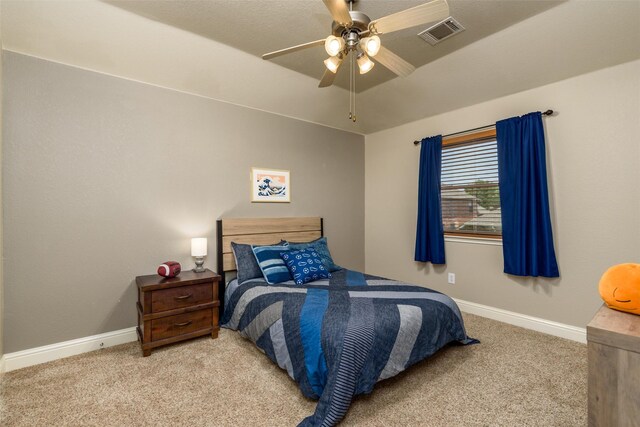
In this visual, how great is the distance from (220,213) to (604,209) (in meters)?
3.77

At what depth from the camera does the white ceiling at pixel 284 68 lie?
2.15m

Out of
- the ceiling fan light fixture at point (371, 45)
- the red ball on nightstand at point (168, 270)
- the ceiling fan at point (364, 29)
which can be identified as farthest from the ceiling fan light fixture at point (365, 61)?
the red ball on nightstand at point (168, 270)

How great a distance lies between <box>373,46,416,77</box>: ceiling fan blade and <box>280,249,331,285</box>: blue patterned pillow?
6.30 ft

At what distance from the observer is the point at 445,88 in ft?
10.7

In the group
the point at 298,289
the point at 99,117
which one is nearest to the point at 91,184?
the point at 99,117

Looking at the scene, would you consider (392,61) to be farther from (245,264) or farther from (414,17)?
(245,264)

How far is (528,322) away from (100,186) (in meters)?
4.41

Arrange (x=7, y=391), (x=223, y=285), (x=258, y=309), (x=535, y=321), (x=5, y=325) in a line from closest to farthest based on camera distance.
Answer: (x=7, y=391), (x=5, y=325), (x=258, y=309), (x=535, y=321), (x=223, y=285)

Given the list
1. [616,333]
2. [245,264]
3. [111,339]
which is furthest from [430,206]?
[111,339]

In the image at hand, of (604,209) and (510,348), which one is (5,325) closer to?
(510,348)

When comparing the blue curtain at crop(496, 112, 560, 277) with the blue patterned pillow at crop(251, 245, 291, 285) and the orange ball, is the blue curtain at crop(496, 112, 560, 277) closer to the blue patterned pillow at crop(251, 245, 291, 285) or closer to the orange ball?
the orange ball

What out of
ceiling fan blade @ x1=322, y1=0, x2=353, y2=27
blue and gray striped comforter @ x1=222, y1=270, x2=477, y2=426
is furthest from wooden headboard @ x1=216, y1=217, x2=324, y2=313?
ceiling fan blade @ x1=322, y1=0, x2=353, y2=27

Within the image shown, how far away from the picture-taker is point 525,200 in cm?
293

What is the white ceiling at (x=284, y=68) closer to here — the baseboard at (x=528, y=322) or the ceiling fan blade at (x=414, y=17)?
the ceiling fan blade at (x=414, y=17)
